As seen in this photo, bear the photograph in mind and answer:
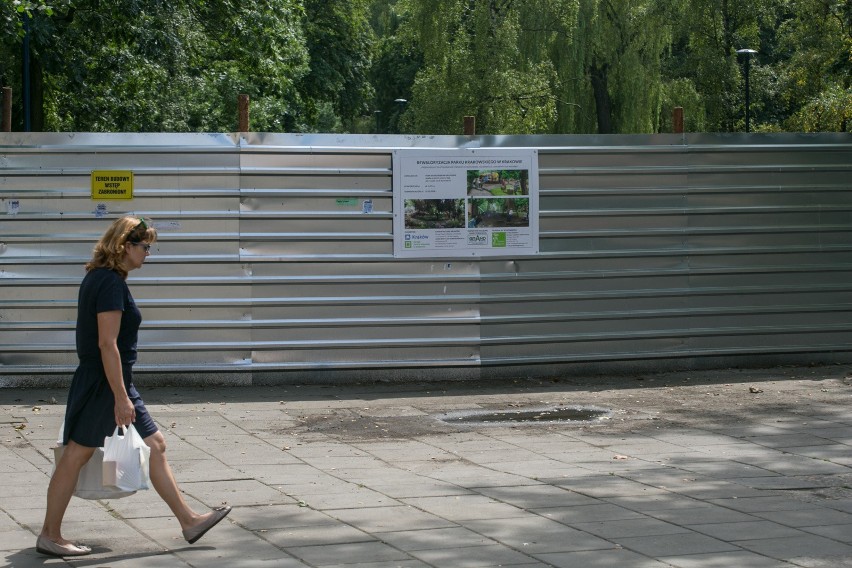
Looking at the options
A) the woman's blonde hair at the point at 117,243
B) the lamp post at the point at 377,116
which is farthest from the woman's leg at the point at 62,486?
the lamp post at the point at 377,116

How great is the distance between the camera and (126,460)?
604 centimetres

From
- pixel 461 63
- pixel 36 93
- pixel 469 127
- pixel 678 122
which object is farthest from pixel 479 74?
pixel 469 127

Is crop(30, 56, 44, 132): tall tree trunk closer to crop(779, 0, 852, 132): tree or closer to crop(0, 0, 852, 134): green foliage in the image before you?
crop(0, 0, 852, 134): green foliage

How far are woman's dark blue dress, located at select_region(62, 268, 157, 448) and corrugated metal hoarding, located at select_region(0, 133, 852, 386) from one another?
561 centimetres

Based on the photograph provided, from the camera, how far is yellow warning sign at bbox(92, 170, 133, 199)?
11.5 meters

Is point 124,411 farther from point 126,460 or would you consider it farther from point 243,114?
point 243,114

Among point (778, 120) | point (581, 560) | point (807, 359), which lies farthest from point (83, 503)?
point (778, 120)

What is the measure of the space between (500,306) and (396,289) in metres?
1.05

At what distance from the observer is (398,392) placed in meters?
11.7

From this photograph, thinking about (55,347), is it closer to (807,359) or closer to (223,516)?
(223,516)

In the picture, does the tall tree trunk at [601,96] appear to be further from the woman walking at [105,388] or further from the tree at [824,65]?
the woman walking at [105,388]

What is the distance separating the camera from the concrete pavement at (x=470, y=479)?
6.09m

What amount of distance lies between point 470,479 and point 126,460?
2.47 meters

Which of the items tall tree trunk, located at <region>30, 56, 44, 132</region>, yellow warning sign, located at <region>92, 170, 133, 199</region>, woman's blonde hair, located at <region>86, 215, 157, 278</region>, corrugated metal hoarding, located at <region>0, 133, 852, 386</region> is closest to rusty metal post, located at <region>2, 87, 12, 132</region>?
corrugated metal hoarding, located at <region>0, 133, 852, 386</region>
